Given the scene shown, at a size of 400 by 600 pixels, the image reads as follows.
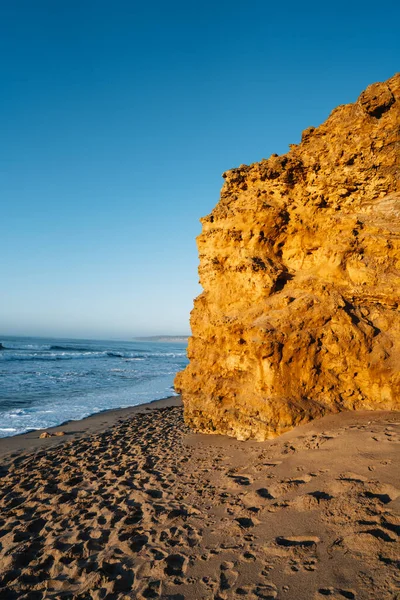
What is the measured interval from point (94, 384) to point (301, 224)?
17402 mm

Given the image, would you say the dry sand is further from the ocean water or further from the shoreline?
the ocean water

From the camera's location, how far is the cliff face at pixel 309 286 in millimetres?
6551

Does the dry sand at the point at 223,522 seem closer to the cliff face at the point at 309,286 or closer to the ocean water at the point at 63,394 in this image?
the cliff face at the point at 309,286

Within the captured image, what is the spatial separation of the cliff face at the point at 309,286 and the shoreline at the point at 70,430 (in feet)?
13.5

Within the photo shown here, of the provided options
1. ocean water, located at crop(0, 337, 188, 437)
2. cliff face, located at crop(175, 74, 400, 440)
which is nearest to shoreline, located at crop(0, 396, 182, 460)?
ocean water, located at crop(0, 337, 188, 437)

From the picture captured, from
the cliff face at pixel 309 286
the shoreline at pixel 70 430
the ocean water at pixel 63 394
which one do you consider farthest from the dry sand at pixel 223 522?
the ocean water at pixel 63 394

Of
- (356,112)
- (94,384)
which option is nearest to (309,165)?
(356,112)

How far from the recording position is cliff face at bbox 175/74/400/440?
21.5ft

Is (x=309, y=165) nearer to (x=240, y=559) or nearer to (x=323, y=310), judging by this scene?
(x=323, y=310)

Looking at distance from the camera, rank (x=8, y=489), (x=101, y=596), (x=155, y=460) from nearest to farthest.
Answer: (x=101, y=596), (x=8, y=489), (x=155, y=460)

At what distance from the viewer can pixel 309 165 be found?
7.68 metres

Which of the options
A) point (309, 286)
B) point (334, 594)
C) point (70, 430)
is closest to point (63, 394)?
point (70, 430)

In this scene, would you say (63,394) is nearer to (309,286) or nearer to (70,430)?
(70,430)

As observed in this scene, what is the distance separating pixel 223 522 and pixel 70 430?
8.17m
